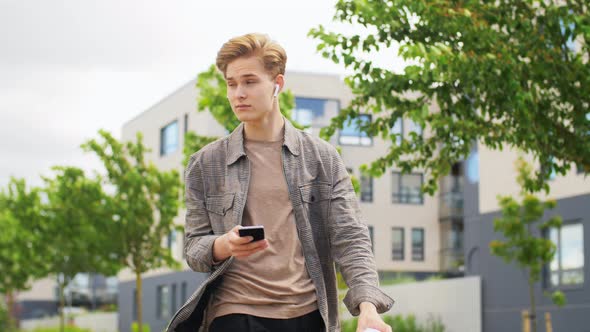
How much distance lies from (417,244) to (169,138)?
Result: 13.7m

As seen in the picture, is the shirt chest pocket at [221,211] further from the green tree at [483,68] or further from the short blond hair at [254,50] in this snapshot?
the green tree at [483,68]

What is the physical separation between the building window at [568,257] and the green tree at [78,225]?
12060mm

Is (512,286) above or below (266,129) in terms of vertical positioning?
below

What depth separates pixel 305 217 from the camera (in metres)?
3.25

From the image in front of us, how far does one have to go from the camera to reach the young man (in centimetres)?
316

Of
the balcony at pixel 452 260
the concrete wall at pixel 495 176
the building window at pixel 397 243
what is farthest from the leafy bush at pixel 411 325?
the building window at pixel 397 243

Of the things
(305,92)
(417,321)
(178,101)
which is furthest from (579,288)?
(178,101)

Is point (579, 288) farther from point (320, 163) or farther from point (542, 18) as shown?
point (320, 163)

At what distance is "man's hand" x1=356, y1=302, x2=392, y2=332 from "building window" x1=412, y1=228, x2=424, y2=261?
44.2 m

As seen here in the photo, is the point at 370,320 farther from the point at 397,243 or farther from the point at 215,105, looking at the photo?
the point at 397,243

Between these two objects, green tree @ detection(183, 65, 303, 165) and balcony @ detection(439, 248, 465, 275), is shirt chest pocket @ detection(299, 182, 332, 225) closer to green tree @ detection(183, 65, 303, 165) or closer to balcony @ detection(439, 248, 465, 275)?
green tree @ detection(183, 65, 303, 165)

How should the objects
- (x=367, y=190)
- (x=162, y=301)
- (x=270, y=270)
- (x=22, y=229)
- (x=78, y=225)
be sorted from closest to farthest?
(x=270, y=270), (x=78, y=225), (x=22, y=229), (x=367, y=190), (x=162, y=301)

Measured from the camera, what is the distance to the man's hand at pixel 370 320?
119 inches

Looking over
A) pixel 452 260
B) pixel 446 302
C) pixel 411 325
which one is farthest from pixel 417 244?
pixel 446 302
